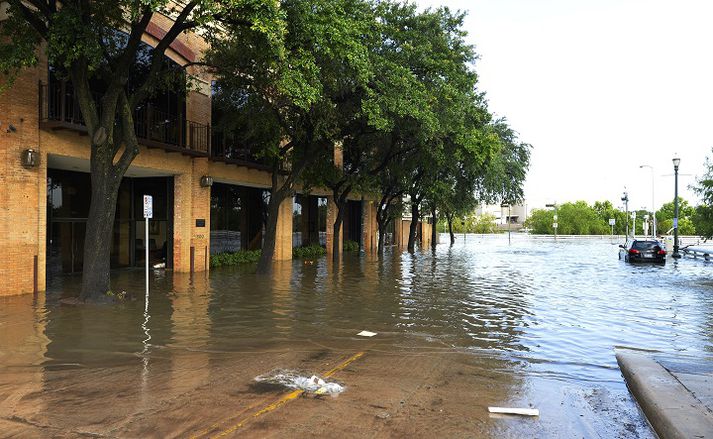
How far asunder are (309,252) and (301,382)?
81.8ft

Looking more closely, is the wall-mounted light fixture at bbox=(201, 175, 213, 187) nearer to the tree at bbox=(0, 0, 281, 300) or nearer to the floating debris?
the tree at bbox=(0, 0, 281, 300)

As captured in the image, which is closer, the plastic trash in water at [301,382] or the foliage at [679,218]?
the plastic trash in water at [301,382]

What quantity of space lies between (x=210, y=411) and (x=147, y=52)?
631 inches

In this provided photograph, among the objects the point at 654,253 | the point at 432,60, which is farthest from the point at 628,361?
the point at 654,253

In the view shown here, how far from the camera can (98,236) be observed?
11992 mm

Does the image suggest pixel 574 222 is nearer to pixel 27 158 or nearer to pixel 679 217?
pixel 679 217

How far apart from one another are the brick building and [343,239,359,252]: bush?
9.77 metres

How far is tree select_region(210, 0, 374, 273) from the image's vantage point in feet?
40.3

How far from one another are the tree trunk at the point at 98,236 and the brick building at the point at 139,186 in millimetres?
349

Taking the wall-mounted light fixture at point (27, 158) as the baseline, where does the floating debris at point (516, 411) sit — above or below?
below

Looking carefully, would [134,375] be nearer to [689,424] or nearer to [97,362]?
[97,362]

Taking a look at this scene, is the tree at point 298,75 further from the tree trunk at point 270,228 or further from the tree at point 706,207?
the tree at point 706,207

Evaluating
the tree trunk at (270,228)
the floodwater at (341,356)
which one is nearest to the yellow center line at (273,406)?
the floodwater at (341,356)

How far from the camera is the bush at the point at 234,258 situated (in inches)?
890
